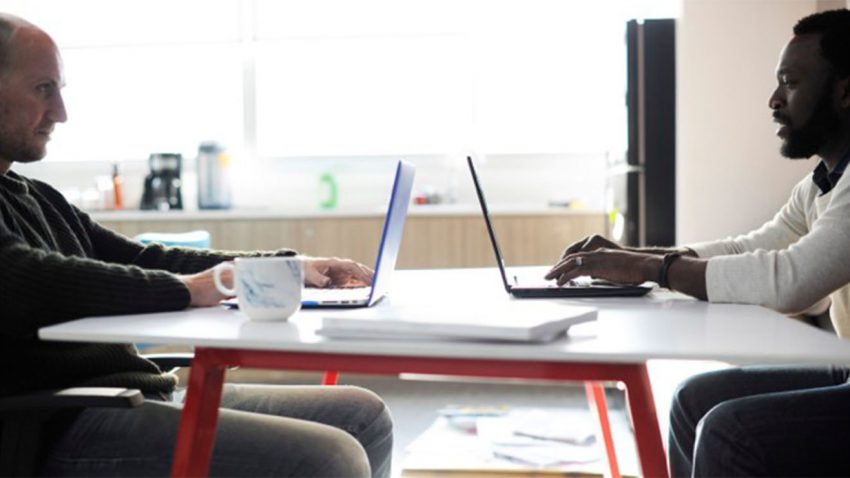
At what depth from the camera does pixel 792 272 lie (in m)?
1.51

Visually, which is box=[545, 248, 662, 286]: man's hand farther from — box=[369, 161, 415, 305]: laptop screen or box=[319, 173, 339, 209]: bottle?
box=[319, 173, 339, 209]: bottle

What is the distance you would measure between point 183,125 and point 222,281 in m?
3.84

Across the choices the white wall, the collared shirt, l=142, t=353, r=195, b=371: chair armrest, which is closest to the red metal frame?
l=142, t=353, r=195, b=371: chair armrest

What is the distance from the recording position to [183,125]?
5.14 meters

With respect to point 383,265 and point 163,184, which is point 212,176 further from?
point 383,265

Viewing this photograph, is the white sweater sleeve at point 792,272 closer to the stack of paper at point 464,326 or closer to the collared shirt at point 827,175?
the collared shirt at point 827,175

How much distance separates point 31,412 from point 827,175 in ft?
4.78

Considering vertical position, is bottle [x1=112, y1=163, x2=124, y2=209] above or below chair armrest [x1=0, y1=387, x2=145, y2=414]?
above

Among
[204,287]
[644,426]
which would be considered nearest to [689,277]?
[644,426]

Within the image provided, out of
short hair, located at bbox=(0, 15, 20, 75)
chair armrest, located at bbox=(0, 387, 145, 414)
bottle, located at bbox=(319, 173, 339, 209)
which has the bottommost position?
chair armrest, located at bbox=(0, 387, 145, 414)

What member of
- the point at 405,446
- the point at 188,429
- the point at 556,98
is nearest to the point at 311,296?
the point at 188,429

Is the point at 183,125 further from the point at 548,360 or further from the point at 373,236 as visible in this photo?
the point at 548,360

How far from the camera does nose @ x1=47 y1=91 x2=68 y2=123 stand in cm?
169

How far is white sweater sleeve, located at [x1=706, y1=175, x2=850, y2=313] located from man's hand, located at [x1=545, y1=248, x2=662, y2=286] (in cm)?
11
